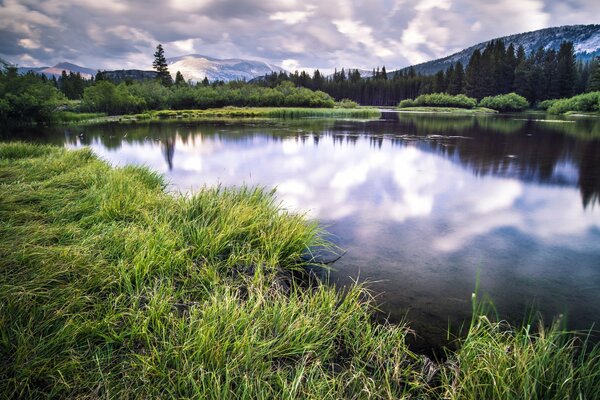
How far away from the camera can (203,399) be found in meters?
2.49

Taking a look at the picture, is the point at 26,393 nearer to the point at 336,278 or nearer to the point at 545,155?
the point at 336,278

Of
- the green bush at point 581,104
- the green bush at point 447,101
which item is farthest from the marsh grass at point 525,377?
the green bush at point 447,101

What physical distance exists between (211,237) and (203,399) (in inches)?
116

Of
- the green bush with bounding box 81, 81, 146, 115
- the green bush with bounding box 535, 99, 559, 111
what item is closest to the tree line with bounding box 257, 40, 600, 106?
the green bush with bounding box 535, 99, 559, 111

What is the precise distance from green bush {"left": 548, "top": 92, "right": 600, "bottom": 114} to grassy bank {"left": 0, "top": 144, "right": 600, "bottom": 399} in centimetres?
7045

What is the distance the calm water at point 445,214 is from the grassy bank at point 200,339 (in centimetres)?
100

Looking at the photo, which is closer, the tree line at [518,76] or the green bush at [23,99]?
the green bush at [23,99]

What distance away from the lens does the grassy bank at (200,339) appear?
265 centimetres

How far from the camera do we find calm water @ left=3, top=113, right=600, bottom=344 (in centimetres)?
493

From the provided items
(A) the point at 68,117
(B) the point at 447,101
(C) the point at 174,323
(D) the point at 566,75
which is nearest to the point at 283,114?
(A) the point at 68,117

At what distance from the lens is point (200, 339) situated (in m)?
2.96

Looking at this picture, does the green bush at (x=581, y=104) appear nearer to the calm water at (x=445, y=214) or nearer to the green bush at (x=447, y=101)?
the green bush at (x=447, y=101)

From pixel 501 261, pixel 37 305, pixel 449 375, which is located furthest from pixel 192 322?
pixel 501 261

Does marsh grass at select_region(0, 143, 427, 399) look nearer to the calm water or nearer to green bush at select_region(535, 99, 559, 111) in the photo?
the calm water
